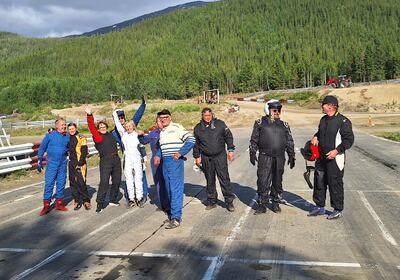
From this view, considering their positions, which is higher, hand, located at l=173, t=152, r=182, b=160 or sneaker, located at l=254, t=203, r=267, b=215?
hand, located at l=173, t=152, r=182, b=160

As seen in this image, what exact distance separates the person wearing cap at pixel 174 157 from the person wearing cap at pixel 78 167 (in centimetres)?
217

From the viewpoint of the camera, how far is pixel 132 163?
32.2ft

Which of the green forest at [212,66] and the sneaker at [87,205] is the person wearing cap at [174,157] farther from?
the green forest at [212,66]

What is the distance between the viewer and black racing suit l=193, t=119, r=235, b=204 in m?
9.05

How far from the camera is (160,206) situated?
9586 mm

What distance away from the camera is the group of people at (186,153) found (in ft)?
26.3

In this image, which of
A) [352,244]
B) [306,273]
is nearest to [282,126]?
[352,244]

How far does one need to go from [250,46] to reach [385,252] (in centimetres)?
19253

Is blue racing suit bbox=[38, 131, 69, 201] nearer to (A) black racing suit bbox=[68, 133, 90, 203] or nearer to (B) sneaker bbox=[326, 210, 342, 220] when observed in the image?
(A) black racing suit bbox=[68, 133, 90, 203]

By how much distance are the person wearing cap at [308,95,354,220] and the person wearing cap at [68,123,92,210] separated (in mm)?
4734

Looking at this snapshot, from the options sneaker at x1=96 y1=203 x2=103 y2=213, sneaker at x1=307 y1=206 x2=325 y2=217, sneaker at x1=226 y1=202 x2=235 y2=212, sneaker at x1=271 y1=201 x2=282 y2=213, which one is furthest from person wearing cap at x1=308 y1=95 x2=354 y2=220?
sneaker at x1=96 y1=203 x2=103 y2=213

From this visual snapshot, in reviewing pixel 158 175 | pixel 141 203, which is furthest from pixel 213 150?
pixel 141 203

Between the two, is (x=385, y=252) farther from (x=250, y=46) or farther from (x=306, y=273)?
(x=250, y=46)

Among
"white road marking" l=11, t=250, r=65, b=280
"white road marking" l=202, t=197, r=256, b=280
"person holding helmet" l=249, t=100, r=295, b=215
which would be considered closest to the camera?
"white road marking" l=202, t=197, r=256, b=280
